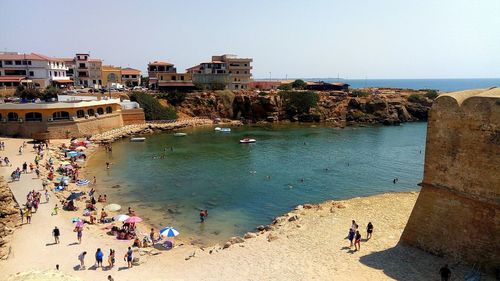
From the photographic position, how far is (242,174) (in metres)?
42.4

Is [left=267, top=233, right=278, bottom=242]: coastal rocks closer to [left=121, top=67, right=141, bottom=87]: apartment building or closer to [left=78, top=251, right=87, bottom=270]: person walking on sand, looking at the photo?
[left=78, top=251, right=87, bottom=270]: person walking on sand

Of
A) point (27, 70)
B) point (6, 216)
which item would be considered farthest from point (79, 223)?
point (27, 70)

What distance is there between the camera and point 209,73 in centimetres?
9788

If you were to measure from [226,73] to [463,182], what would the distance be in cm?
8424

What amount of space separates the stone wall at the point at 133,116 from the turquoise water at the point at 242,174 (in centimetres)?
813

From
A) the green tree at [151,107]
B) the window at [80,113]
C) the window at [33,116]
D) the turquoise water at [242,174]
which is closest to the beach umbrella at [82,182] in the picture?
the turquoise water at [242,174]

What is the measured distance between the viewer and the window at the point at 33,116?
178 feet

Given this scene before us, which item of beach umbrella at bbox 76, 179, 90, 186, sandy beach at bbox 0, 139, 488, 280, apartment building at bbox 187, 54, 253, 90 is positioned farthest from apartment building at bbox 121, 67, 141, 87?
sandy beach at bbox 0, 139, 488, 280

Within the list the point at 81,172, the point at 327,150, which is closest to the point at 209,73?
the point at 327,150

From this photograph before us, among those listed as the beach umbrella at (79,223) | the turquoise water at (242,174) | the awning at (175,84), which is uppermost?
the awning at (175,84)

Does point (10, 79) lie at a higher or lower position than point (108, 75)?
lower

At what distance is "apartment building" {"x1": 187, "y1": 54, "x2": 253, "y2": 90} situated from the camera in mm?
97312

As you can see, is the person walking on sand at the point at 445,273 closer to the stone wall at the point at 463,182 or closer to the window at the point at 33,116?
the stone wall at the point at 463,182

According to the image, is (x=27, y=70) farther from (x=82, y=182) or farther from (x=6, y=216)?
(x=6, y=216)
